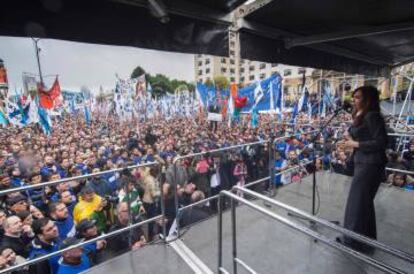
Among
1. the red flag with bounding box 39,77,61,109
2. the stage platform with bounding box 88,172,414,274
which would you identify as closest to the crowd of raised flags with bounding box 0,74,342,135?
the red flag with bounding box 39,77,61,109

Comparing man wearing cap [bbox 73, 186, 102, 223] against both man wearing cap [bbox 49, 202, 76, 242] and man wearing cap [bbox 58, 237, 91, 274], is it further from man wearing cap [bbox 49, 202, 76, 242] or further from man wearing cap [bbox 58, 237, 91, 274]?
man wearing cap [bbox 58, 237, 91, 274]

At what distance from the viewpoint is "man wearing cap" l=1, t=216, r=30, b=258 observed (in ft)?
11.1

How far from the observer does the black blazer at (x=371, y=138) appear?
2.47 metres

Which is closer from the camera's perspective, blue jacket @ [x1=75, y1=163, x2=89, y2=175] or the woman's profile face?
the woman's profile face

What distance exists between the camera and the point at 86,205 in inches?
181

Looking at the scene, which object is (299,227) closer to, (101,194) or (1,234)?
(1,234)

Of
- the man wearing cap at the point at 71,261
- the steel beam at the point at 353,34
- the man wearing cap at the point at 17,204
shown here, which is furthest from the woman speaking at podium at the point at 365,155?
the man wearing cap at the point at 17,204

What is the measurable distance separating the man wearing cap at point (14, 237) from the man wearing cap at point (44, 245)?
119mm

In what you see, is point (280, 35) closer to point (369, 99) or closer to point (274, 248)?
point (369, 99)

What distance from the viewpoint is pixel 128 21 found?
6.70ft

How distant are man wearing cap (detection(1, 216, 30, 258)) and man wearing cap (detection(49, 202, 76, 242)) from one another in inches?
23.2

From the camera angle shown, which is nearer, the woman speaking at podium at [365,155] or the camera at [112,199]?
the woman speaking at podium at [365,155]

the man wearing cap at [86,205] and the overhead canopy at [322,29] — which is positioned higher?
the overhead canopy at [322,29]

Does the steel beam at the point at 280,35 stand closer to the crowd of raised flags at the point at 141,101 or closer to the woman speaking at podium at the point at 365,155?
the woman speaking at podium at the point at 365,155
